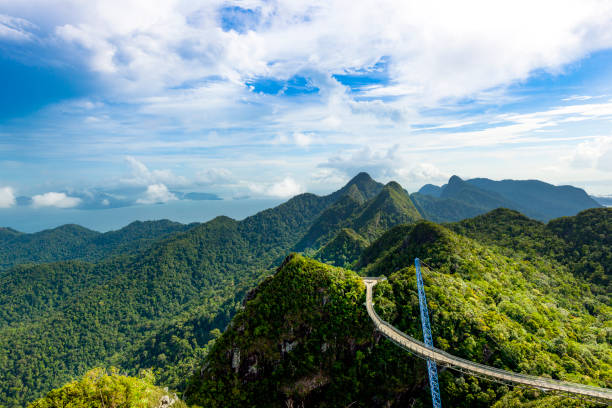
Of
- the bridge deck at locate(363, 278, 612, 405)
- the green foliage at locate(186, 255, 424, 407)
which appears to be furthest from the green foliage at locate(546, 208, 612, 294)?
the green foliage at locate(186, 255, 424, 407)

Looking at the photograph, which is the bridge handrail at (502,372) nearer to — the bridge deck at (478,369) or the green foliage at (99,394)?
the bridge deck at (478,369)

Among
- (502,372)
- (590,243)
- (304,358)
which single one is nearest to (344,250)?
(590,243)

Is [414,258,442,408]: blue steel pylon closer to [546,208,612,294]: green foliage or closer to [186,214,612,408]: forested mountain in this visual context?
[186,214,612,408]: forested mountain

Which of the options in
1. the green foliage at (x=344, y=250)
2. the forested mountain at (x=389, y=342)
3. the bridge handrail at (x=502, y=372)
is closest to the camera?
the bridge handrail at (x=502, y=372)

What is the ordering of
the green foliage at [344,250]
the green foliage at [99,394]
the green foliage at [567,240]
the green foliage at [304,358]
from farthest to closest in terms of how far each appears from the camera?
the green foliage at [344,250] < the green foliage at [567,240] < the green foliage at [304,358] < the green foliage at [99,394]

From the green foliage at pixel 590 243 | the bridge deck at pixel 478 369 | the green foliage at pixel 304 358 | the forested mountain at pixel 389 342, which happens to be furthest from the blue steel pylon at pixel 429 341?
the green foliage at pixel 590 243

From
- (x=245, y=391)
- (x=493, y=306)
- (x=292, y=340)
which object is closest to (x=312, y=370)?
(x=292, y=340)

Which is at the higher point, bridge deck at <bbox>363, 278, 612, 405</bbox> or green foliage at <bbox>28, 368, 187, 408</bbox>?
green foliage at <bbox>28, 368, 187, 408</bbox>
